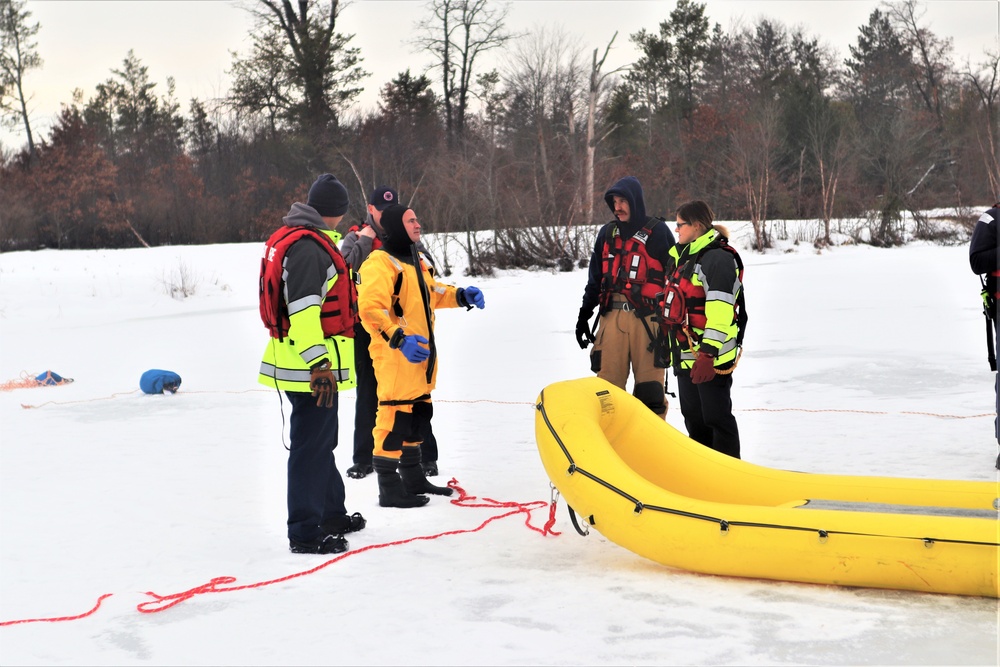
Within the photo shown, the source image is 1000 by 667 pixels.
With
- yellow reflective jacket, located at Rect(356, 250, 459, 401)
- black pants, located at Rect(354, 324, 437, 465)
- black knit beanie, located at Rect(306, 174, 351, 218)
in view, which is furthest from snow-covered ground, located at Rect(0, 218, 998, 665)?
black knit beanie, located at Rect(306, 174, 351, 218)

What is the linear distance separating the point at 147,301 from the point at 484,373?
35.5ft

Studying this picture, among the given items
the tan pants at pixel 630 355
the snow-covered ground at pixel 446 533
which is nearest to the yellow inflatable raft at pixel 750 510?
the snow-covered ground at pixel 446 533

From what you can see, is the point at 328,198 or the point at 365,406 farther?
the point at 365,406

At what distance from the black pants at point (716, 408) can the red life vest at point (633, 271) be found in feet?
1.77

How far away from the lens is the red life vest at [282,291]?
4.02 meters

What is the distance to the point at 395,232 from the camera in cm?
495

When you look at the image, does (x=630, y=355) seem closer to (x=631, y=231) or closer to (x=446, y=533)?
(x=631, y=231)

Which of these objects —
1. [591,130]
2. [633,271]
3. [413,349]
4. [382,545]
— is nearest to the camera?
[382,545]

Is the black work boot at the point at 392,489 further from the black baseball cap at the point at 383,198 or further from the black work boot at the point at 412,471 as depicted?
the black baseball cap at the point at 383,198

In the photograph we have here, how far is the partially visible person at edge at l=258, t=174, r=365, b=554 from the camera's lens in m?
3.99

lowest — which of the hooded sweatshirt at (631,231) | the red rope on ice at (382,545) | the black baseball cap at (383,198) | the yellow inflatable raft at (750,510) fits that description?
the red rope on ice at (382,545)

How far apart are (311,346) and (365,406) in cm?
177

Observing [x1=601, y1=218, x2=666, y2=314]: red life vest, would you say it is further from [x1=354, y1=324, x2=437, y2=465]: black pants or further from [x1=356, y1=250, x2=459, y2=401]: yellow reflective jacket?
[x1=354, y1=324, x2=437, y2=465]: black pants

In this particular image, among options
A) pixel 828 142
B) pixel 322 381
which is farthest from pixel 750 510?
pixel 828 142
